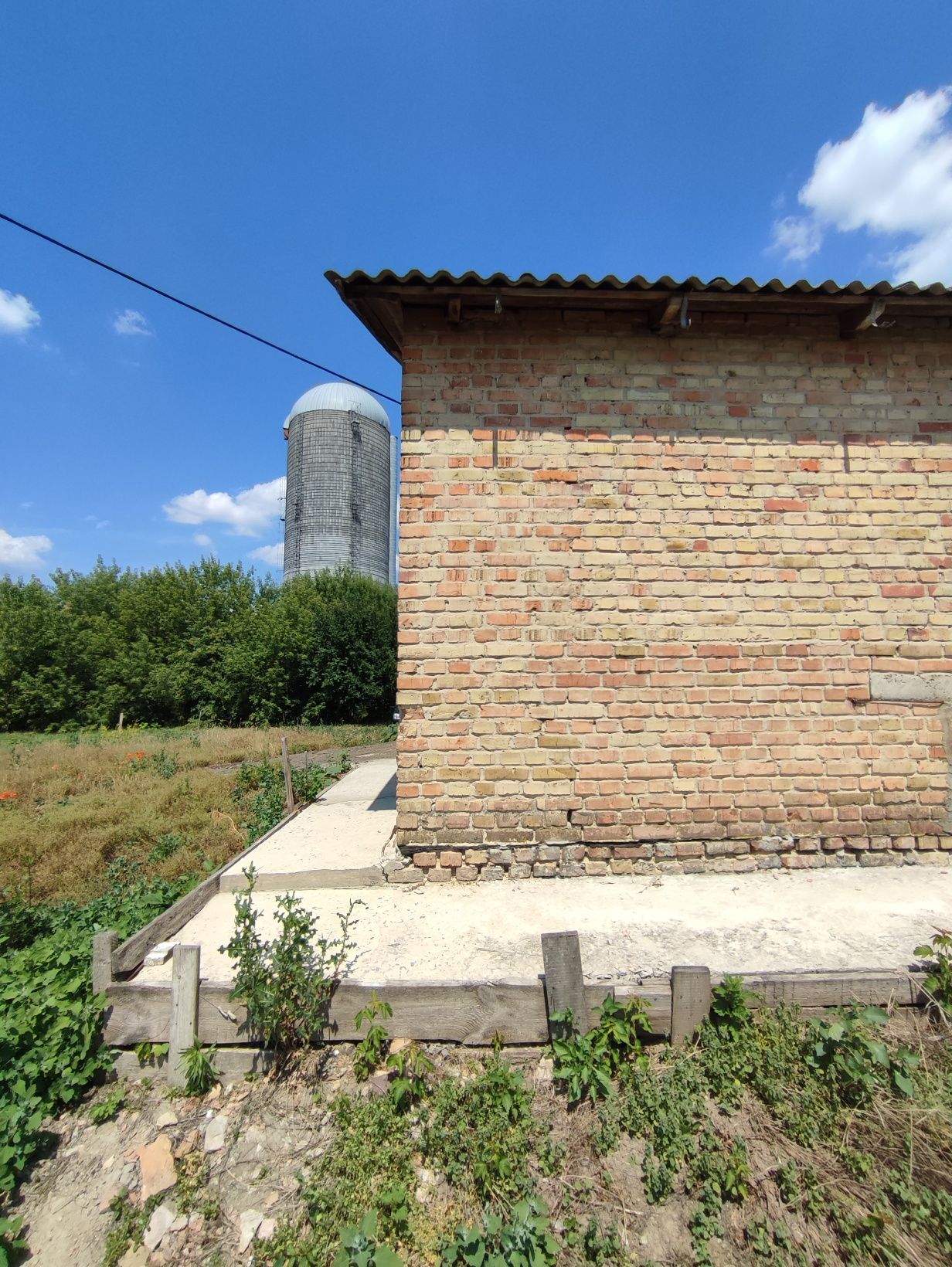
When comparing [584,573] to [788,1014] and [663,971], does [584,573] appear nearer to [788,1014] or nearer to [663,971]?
[663,971]

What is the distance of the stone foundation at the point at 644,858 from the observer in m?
4.59

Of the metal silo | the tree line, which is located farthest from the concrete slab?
the metal silo

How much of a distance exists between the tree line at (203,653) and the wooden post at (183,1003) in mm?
18685

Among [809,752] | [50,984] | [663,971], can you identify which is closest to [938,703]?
[809,752]

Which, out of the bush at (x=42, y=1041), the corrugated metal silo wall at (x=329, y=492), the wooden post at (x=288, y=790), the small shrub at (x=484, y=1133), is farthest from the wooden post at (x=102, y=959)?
the corrugated metal silo wall at (x=329, y=492)

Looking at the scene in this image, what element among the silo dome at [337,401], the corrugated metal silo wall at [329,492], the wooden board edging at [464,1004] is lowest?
the wooden board edging at [464,1004]

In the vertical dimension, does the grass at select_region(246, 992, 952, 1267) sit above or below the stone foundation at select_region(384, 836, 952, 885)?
below

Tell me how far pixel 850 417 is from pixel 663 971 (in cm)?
443

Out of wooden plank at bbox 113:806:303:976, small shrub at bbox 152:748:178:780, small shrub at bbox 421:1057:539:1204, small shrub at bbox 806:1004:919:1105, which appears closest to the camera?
small shrub at bbox 421:1057:539:1204

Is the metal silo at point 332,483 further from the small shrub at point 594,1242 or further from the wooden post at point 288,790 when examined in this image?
the small shrub at point 594,1242

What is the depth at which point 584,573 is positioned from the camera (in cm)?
472

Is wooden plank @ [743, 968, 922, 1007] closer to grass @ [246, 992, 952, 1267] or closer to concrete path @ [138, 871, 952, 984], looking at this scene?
grass @ [246, 992, 952, 1267]

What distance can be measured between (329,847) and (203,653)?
2014 centimetres

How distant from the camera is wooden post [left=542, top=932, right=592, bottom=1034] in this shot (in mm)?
2752
